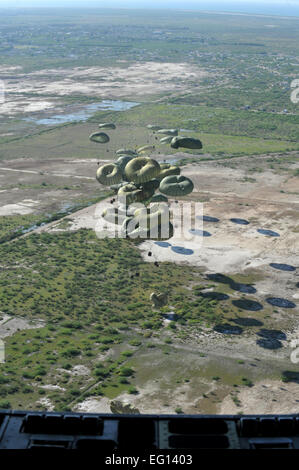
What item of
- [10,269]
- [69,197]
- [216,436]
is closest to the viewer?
[216,436]

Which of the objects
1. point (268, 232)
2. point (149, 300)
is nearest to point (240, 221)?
point (268, 232)

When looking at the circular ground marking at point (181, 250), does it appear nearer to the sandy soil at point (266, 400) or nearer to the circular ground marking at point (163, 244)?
the circular ground marking at point (163, 244)

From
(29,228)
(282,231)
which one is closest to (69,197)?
(29,228)

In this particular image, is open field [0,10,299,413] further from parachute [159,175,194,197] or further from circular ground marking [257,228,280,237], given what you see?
parachute [159,175,194,197]

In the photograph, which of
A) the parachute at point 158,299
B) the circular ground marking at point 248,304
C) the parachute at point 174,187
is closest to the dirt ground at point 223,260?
the circular ground marking at point 248,304

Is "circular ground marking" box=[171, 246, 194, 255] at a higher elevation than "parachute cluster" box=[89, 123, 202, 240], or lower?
lower

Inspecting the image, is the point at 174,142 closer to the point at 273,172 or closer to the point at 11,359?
the point at 273,172

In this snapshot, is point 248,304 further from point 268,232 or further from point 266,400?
point 268,232
